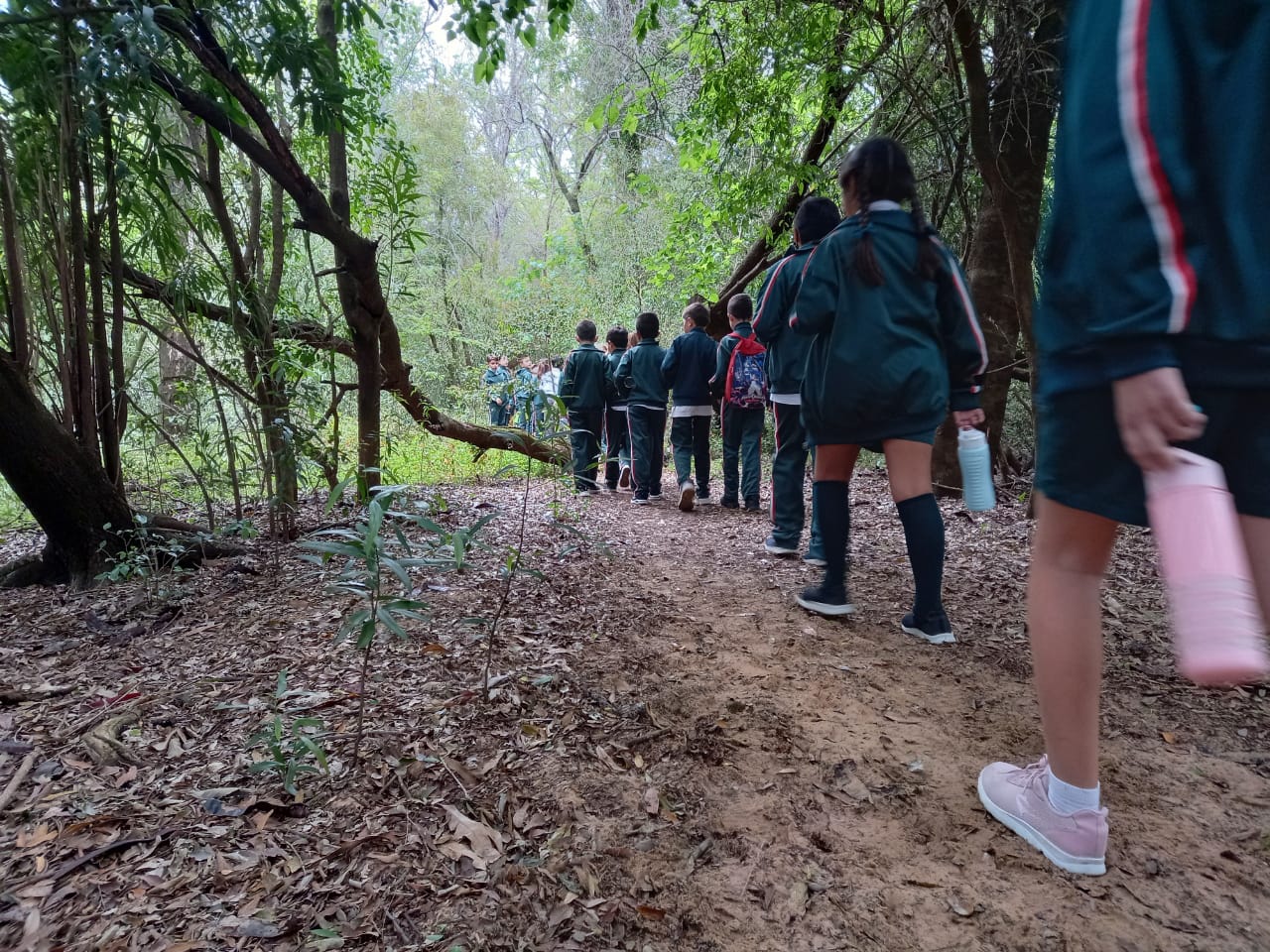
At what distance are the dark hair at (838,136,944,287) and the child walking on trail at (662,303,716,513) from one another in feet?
11.9

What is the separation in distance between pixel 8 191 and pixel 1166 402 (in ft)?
13.4

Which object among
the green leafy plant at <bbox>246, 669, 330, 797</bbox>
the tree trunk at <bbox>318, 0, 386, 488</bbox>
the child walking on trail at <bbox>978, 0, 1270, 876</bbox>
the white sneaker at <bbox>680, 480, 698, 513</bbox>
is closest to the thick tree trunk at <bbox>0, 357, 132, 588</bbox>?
the tree trunk at <bbox>318, 0, 386, 488</bbox>

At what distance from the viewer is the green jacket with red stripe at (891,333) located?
8.39 feet

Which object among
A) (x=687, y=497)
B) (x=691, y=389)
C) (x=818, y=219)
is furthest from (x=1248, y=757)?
(x=691, y=389)

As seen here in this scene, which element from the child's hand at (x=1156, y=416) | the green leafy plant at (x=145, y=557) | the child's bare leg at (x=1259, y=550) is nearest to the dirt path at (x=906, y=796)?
the child's bare leg at (x=1259, y=550)

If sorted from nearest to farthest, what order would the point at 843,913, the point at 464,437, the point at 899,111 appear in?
the point at 843,913 → the point at 899,111 → the point at 464,437

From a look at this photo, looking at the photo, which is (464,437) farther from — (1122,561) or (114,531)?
(1122,561)

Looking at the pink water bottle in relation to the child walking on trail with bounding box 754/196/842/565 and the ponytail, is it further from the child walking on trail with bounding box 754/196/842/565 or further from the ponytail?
the child walking on trail with bounding box 754/196/842/565

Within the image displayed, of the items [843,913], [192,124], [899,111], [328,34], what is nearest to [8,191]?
[192,124]

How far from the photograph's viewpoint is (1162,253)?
1014 mm

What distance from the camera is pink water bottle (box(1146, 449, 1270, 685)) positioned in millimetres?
836

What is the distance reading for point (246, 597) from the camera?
10.0 ft

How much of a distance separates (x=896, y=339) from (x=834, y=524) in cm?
81

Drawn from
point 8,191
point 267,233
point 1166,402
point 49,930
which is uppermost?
point 267,233
